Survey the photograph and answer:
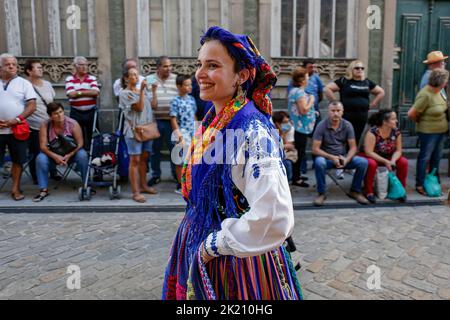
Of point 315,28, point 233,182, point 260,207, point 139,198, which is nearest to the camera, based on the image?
point 260,207

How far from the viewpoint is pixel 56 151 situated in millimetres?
7000

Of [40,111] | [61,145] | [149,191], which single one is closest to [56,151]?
[61,145]

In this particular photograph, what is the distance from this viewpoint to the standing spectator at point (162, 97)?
7.25 metres

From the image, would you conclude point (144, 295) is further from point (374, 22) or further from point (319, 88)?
point (374, 22)

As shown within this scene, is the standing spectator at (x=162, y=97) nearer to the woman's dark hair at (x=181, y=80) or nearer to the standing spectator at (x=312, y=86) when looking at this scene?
the woman's dark hair at (x=181, y=80)

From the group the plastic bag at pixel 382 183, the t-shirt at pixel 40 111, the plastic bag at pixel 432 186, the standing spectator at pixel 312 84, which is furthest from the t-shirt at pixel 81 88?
the plastic bag at pixel 432 186

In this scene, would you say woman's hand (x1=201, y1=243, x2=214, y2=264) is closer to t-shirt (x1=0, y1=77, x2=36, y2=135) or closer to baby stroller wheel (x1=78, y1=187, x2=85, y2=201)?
baby stroller wheel (x1=78, y1=187, x2=85, y2=201)

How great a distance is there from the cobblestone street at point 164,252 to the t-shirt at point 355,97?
223 cm

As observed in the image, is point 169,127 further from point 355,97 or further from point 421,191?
point 421,191

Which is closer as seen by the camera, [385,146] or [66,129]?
[385,146]

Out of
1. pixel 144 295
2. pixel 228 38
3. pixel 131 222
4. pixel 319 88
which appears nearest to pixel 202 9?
pixel 319 88

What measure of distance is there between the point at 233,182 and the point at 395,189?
5483 millimetres

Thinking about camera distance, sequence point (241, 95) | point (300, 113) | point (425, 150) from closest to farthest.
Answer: point (241, 95) → point (425, 150) → point (300, 113)

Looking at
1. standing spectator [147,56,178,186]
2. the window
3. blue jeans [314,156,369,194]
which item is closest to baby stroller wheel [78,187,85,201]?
standing spectator [147,56,178,186]
